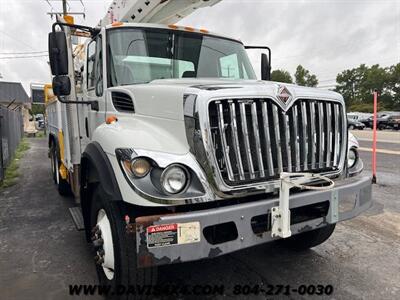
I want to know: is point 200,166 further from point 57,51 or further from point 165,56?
point 57,51

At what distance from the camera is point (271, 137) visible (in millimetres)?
2631

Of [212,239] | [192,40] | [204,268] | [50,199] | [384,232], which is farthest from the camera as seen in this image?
[50,199]

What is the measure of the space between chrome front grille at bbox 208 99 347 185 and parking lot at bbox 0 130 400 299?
3.72 ft

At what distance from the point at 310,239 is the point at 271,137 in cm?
173

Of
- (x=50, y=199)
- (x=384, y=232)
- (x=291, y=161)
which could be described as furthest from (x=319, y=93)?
(x=50, y=199)

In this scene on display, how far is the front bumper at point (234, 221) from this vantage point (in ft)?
7.05

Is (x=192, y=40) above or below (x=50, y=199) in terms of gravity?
above

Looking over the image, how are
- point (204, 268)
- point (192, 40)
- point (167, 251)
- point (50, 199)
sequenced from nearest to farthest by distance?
point (167, 251), point (204, 268), point (192, 40), point (50, 199)

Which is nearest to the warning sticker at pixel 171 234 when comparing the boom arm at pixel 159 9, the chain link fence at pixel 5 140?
the boom arm at pixel 159 9

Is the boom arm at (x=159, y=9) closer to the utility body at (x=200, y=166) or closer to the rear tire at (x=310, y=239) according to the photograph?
the utility body at (x=200, y=166)

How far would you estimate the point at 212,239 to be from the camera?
7.83 ft

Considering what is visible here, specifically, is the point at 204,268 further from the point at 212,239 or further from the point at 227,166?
the point at 227,166

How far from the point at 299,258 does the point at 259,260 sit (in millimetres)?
450

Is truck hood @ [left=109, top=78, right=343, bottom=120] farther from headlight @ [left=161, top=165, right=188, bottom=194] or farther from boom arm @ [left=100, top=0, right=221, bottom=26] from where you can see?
boom arm @ [left=100, top=0, right=221, bottom=26]
